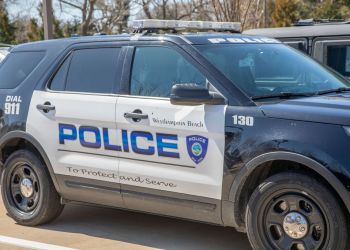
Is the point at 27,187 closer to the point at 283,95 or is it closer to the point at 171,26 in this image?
the point at 171,26

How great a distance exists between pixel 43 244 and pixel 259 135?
7.10ft

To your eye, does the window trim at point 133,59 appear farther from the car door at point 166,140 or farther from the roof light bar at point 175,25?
the roof light bar at point 175,25

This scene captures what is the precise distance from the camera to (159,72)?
A: 17.5 ft

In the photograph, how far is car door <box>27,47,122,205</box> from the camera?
18.0ft

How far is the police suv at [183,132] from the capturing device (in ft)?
14.6

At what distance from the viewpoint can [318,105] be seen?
458 centimetres

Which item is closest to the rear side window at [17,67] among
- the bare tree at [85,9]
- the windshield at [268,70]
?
the windshield at [268,70]

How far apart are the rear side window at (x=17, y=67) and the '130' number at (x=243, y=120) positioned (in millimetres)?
2325

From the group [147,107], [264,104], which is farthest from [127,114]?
[264,104]

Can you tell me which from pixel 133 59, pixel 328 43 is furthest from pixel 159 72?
pixel 328 43

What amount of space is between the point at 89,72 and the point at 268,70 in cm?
157

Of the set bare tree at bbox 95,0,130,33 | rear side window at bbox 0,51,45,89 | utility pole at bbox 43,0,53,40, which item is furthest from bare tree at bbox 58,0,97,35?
rear side window at bbox 0,51,45,89

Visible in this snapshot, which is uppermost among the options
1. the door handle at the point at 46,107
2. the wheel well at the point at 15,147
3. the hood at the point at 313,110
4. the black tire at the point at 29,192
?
the hood at the point at 313,110

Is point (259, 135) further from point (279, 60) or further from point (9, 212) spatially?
point (9, 212)
